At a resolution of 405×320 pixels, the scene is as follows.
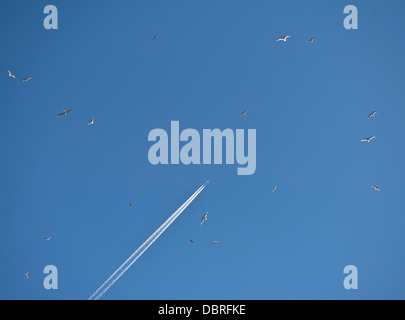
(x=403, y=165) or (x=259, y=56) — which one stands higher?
(x=259, y=56)

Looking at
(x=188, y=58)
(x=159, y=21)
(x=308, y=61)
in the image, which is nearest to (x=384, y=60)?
(x=308, y=61)

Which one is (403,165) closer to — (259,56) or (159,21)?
(259,56)

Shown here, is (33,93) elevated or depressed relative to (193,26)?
depressed

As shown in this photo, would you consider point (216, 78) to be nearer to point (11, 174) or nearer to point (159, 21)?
point (159, 21)

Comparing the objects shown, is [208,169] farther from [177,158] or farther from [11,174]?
[11,174]

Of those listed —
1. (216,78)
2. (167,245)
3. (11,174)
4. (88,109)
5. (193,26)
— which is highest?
(193,26)

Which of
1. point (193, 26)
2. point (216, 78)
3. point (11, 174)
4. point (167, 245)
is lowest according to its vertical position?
point (167, 245)

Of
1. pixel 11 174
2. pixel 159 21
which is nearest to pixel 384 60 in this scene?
pixel 159 21
